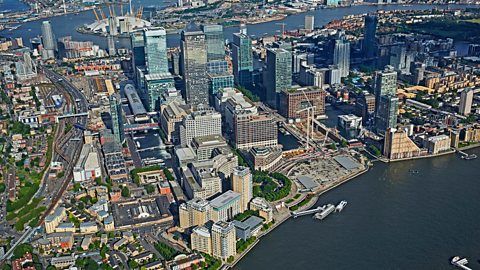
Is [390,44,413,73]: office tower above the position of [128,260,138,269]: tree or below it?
above

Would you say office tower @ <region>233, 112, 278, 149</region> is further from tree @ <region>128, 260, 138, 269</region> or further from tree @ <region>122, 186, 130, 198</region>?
tree @ <region>128, 260, 138, 269</region>

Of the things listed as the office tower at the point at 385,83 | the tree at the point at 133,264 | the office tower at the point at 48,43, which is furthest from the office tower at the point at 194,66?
the office tower at the point at 48,43

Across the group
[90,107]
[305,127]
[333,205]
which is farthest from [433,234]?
[90,107]

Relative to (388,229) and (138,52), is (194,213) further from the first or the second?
(138,52)

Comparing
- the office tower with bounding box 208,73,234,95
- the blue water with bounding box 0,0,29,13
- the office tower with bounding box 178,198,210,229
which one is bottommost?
the office tower with bounding box 178,198,210,229

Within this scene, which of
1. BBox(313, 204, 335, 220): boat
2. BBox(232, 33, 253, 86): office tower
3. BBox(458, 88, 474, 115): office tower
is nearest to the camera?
BBox(313, 204, 335, 220): boat

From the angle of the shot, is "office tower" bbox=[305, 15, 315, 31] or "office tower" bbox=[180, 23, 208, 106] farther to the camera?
"office tower" bbox=[305, 15, 315, 31]

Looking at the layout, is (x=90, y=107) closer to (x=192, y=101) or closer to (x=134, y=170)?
(x=192, y=101)

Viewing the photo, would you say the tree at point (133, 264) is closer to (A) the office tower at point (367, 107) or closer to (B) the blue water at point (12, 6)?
(A) the office tower at point (367, 107)

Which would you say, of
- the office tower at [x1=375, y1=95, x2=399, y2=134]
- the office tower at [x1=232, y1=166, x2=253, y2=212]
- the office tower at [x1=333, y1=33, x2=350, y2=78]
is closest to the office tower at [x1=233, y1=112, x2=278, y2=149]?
the office tower at [x1=375, y1=95, x2=399, y2=134]
